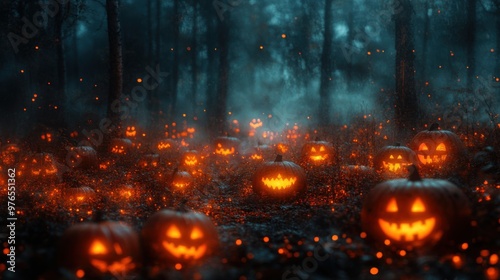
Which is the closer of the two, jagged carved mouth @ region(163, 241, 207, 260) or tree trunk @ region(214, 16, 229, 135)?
jagged carved mouth @ region(163, 241, 207, 260)

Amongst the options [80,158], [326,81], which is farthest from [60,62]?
[326,81]

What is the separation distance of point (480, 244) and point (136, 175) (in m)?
7.81

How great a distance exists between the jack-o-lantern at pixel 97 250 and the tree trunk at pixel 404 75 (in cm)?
855

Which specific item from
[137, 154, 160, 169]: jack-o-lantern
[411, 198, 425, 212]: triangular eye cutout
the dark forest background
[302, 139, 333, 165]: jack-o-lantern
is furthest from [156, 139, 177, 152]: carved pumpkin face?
[411, 198, 425, 212]: triangular eye cutout

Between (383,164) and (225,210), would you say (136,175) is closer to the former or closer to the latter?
(225,210)

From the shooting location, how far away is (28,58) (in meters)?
22.2

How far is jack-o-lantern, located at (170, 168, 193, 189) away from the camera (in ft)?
29.5

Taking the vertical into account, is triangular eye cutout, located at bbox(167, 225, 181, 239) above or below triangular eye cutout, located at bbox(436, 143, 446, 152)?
below

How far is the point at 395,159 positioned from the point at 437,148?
0.92 m

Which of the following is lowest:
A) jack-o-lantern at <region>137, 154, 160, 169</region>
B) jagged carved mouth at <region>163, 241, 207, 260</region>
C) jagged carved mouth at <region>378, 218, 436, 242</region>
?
jagged carved mouth at <region>163, 241, 207, 260</region>

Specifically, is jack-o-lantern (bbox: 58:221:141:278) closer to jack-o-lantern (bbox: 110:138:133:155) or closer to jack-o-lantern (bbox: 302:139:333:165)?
jack-o-lantern (bbox: 302:139:333:165)

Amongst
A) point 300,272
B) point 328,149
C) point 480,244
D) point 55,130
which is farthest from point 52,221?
point 55,130

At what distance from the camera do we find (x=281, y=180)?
316 inches

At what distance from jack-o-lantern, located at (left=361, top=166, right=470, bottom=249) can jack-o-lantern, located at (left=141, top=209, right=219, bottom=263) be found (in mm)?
1971
